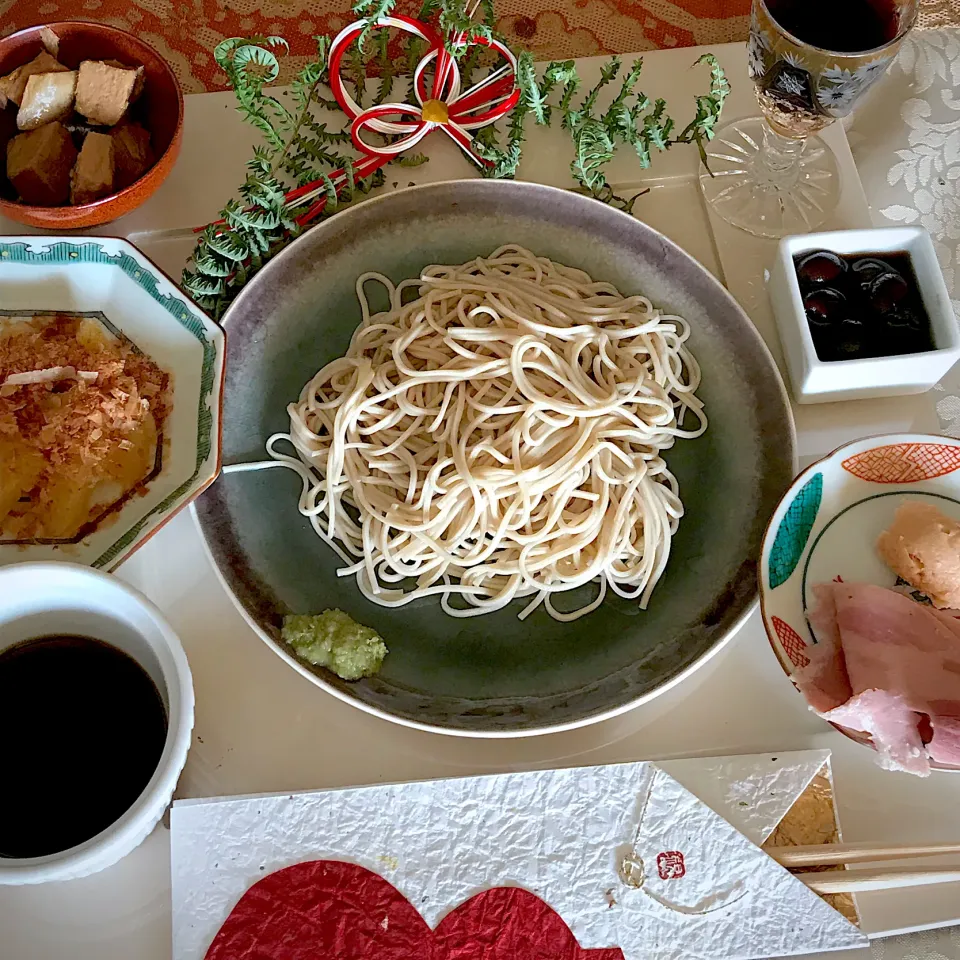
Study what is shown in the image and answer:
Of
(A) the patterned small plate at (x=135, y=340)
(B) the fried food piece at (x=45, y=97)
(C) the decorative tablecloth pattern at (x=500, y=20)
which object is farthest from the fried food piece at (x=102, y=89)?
(C) the decorative tablecloth pattern at (x=500, y=20)

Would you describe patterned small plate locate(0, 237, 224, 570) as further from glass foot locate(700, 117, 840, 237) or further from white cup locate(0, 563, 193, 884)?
glass foot locate(700, 117, 840, 237)

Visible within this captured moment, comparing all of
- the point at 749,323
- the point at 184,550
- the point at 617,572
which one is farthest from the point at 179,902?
the point at 749,323

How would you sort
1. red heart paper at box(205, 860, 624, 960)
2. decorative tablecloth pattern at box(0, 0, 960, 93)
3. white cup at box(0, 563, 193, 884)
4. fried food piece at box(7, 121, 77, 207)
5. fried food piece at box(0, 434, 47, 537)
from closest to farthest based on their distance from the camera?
white cup at box(0, 563, 193, 884)
red heart paper at box(205, 860, 624, 960)
fried food piece at box(0, 434, 47, 537)
fried food piece at box(7, 121, 77, 207)
decorative tablecloth pattern at box(0, 0, 960, 93)

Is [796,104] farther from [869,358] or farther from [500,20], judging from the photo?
[500,20]

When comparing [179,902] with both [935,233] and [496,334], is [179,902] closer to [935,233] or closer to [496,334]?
[496,334]

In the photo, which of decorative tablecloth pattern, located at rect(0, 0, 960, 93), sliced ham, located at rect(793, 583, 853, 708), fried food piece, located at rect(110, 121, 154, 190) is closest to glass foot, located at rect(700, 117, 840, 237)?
decorative tablecloth pattern, located at rect(0, 0, 960, 93)
